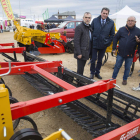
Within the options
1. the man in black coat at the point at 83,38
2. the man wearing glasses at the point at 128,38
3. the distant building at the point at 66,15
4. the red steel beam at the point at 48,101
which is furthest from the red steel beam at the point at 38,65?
the distant building at the point at 66,15

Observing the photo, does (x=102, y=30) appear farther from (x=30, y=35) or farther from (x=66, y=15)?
(x=66, y=15)

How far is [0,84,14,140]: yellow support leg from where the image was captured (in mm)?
985

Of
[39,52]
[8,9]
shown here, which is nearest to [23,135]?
[39,52]

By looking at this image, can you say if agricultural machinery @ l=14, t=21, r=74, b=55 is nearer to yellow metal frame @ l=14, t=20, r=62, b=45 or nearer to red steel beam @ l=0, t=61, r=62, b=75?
yellow metal frame @ l=14, t=20, r=62, b=45

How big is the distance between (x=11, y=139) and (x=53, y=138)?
0.32 m

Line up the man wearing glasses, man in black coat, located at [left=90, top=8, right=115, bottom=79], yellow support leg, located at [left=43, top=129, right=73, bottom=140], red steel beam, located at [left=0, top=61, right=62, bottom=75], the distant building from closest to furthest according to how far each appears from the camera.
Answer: yellow support leg, located at [left=43, top=129, right=73, bottom=140] < red steel beam, located at [left=0, top=61, right=62, bottom=75] < the man wearing glasses < man in black coat, located at [left=90, top=8, right=115, bottom=79] < the distant building

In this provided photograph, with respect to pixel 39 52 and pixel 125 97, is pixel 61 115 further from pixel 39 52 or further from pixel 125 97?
pixel 39 52

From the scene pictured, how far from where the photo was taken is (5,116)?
1.02m

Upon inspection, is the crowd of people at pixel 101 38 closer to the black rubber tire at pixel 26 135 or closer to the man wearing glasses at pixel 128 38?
the man wearing glasses at pixel 128 38

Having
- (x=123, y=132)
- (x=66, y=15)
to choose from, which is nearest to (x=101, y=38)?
(x=123, y=132)

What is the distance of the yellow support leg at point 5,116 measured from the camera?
0.99m

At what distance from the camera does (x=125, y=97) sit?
1.65m

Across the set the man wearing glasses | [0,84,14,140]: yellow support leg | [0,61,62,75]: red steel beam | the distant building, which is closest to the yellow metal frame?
the man wearing glasses

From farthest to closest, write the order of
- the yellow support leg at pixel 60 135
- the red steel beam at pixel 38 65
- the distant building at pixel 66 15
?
1. the distant building at pixel 66 15
2. the red steel beam at pixel 38 65
3. the yellow support leg at pixel 60 135
